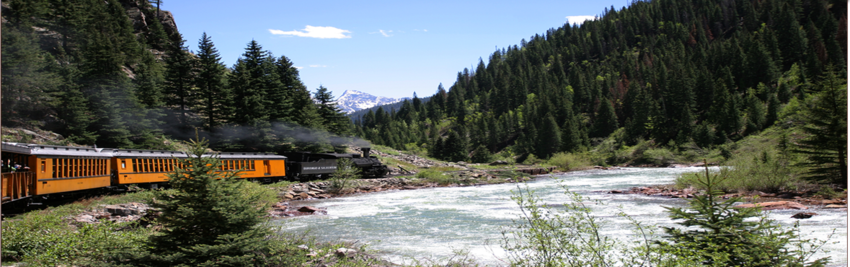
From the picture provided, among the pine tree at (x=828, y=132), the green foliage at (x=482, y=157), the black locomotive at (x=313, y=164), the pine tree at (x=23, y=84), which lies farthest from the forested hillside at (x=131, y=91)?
the pine tree at (x=828, y=132)

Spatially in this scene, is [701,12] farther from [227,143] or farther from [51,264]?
[51,264]

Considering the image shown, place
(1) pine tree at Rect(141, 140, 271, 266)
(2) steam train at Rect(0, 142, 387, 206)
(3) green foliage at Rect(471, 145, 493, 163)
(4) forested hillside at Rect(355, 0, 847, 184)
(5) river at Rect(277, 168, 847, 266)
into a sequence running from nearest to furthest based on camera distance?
(1) pine tree at Rect(141, 140, 271, 266) → (5) river at Rect(277, 168, 847, 266) → (2) steam train at Rect(0, 142, 387, 206) → (4) forested hillside at Rect(355, 0, 847, 184) → (3) green foliage at Rect(471, 145, 493, 163)

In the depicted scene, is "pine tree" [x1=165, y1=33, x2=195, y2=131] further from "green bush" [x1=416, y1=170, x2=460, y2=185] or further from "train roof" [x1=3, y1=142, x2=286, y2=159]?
"green bush" [x1=416, y1=170, x2=460, y2=185]

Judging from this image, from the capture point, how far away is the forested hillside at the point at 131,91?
3266cm

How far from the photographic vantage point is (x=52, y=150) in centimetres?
1658

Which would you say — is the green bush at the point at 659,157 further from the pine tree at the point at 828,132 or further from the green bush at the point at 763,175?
the pine tree at the point at 828,132

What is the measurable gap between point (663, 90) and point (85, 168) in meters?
99.0

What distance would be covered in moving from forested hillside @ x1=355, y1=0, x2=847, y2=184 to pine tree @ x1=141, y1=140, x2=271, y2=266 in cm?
→ 2322

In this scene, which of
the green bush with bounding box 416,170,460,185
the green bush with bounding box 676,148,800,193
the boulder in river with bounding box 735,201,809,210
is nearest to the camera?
the boulder in river with bounding box 735,201,809,210

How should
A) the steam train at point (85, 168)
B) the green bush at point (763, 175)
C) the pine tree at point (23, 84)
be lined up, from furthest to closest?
the pine tree at point (23, 84) → the green bush at point (763, 175) → the steam train at point (85, 168)

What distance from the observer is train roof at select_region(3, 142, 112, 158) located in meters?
15.0

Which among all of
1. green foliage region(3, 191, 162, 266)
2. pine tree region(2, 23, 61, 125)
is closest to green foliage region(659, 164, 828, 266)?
green foliage region(3, 191, 162, 266)

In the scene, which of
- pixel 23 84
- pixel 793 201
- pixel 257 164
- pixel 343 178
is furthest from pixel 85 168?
pixel 793 201

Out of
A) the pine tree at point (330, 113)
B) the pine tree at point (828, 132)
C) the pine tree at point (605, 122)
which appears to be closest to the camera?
the pine tree at point (828, 132)
